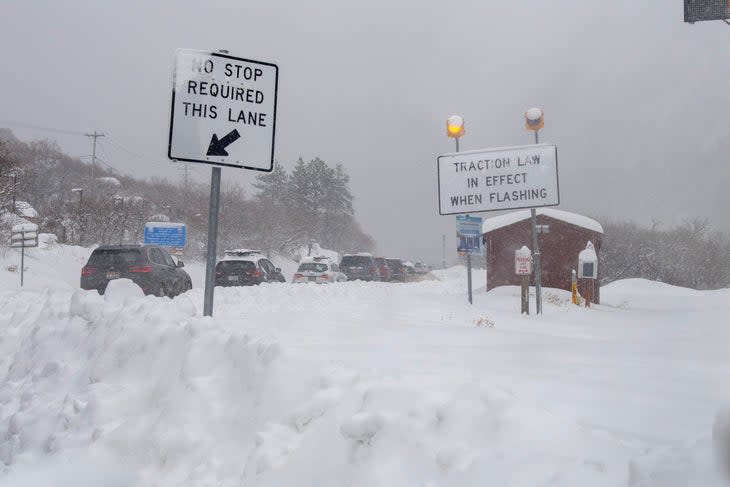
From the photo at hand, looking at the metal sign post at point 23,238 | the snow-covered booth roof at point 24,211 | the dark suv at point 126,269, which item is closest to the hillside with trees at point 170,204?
the snow-covered booth roof at point 24,211

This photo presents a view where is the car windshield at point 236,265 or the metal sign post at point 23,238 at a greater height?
the metal sign post at point 23,238

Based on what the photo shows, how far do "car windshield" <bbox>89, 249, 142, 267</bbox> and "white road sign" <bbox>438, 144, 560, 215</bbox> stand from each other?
803 centimetres

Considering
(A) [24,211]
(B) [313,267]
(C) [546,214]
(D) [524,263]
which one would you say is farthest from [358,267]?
(A) [24,211]

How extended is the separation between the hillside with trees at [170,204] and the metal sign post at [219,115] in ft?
31.3

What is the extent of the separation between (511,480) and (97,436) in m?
2.70

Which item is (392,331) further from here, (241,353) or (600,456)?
(600,456)

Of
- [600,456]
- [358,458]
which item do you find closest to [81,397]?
[358,458]

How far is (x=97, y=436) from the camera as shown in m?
3.69

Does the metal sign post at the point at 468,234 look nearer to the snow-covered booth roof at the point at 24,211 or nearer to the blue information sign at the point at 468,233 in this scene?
the blue information sign at the point at 468,233

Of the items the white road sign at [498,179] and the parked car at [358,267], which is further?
the parked car at [358,267]

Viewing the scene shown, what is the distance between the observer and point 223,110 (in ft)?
16.7

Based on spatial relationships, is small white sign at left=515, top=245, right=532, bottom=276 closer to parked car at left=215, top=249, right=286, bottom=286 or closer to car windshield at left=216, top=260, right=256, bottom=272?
parked car at left=215, top=249, right=286, bottom=286

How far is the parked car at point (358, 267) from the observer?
30.3 meters

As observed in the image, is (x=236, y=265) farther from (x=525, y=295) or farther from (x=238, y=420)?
(x=238, y=420)
